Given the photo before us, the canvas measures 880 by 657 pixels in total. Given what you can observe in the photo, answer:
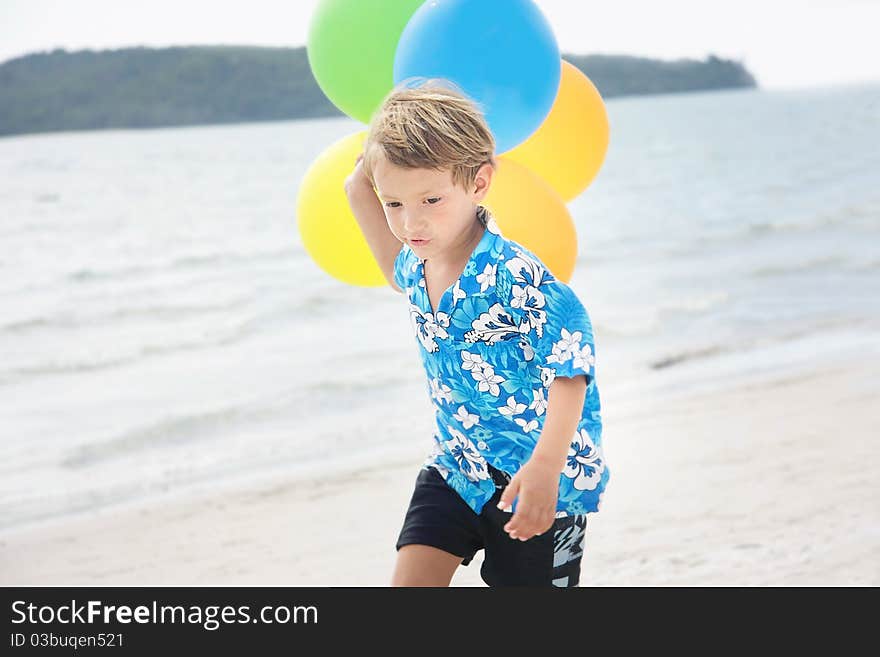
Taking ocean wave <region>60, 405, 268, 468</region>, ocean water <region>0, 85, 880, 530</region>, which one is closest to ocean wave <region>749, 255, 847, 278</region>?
ocean water <region>0, 85, 880, 530</region>

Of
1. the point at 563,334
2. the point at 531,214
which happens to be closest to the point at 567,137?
the point at 531,214

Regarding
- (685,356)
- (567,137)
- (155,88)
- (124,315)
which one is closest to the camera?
(567,137)

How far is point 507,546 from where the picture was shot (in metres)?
2.19

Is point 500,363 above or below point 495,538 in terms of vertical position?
above

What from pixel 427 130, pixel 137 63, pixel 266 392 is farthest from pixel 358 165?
pixel 137 63

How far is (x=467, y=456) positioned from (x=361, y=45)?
1.09m

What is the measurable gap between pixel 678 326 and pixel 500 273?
7.56 metres

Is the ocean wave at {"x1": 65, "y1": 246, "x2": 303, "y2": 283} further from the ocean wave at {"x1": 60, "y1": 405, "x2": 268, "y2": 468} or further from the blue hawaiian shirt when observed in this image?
the blue hawaiian shirt

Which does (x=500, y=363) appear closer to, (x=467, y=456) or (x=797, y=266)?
(x=467, y=456)

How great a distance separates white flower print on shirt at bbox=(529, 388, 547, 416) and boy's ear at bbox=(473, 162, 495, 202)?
Result: 1.34 ft

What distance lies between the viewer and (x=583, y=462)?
2.15 metres

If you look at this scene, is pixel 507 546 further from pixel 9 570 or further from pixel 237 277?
pixel 237 277

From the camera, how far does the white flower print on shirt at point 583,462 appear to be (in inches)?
84.1

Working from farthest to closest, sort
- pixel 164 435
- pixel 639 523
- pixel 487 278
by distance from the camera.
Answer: pixel 164 435 < pixel 639 523 < pixel 487 278
